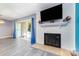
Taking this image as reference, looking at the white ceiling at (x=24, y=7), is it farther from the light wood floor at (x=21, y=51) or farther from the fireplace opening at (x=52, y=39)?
the light wood floor at (x=21, y=51)

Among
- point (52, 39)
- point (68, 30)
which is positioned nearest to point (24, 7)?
point (52, 39)

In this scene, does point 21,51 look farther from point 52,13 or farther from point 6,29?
point 6,29

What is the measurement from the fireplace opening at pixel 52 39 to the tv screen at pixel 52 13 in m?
0.84

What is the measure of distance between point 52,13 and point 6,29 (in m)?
7.16

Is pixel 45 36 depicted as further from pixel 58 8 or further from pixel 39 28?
pixel 58 8

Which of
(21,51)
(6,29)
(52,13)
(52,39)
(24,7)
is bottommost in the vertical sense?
(21,51)

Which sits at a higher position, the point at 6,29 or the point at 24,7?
the point at 24,7

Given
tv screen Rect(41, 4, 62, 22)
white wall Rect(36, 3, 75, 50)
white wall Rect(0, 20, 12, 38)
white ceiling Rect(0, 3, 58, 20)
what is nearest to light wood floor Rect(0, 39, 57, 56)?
white wall Rect(36, 3, 75, 50)

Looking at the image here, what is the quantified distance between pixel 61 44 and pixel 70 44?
512 mm

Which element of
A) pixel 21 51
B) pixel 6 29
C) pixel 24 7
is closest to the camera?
pixel 21 51

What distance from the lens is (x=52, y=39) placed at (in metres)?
5.05

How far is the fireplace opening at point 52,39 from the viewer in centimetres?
465

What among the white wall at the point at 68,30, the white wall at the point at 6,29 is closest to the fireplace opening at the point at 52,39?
the white wall at the point at 68,30

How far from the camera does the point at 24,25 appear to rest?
39.1ft
